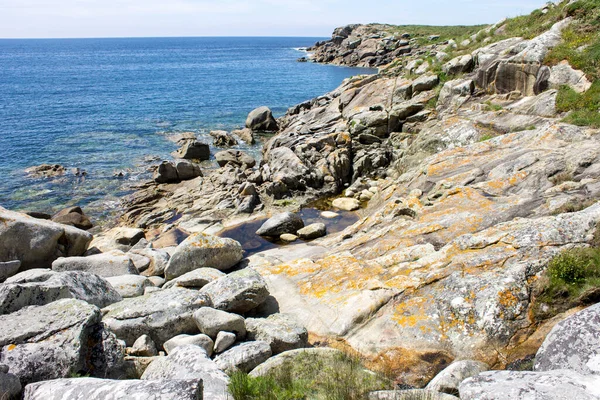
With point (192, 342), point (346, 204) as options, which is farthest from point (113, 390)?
point (346, 204)

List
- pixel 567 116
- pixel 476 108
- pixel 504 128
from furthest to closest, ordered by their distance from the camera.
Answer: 1. pixel 476 108
2. pixel 504 128
3. pixel 567 116

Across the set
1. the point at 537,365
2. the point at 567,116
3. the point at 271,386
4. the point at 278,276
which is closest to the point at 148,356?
the point at 271,386

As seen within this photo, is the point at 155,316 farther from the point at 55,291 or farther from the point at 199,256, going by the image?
the point at 199,256

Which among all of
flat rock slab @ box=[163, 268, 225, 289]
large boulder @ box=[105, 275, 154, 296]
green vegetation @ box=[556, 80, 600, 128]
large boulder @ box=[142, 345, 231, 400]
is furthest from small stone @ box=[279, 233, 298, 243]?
large boulder @ box=[142, 345, 231, 400]

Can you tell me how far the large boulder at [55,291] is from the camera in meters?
9.34

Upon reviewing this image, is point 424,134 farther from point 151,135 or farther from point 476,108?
point 151,135

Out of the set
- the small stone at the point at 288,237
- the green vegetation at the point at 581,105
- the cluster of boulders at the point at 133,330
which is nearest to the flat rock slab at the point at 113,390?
the cluster of boulders at the point at 133,330

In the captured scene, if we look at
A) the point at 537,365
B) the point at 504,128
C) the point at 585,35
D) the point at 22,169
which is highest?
the point at 585,35

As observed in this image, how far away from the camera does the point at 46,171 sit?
36.2 meters

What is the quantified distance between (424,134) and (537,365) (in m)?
21.2

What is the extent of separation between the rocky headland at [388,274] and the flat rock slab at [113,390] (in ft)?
0.11

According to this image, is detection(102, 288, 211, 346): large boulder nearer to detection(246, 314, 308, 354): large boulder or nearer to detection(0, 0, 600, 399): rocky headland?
detection(0, 0, 600, 399): rocky headland

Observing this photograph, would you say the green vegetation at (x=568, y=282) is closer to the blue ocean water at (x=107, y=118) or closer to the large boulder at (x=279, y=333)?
the large boulder at (x=279, y=333)

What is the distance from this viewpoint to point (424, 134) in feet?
87.1
